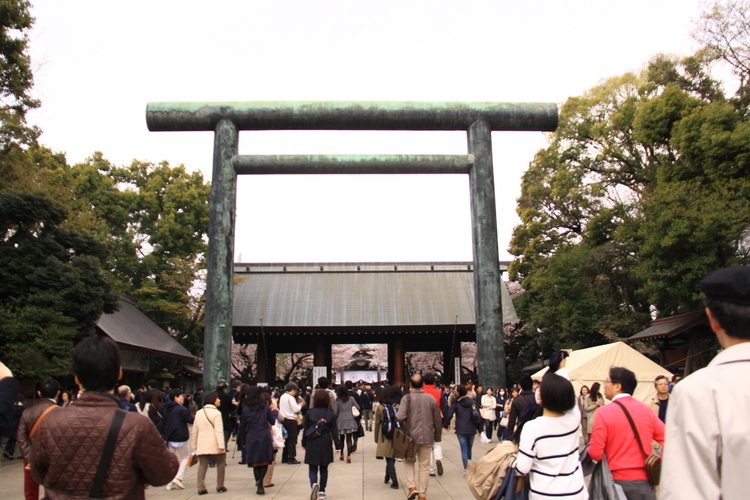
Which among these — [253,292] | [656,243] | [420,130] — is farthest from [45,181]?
[656,243]

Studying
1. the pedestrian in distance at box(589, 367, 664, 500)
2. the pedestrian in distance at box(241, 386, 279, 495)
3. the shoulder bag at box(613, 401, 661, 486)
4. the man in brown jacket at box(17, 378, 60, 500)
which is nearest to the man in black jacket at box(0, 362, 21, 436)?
the man in brown jacket at box(17, 378, 60, 500)

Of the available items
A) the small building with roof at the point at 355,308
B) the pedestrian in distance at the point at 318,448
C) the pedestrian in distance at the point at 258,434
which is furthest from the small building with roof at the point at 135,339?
the pedestrian in distance at the point at 318,448

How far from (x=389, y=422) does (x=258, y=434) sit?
A: 69.6 inches

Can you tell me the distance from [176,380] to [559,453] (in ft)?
99.2

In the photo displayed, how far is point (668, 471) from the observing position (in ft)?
5.84

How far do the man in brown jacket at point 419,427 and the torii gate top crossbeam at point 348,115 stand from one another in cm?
613

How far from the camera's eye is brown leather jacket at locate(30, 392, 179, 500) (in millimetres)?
2652

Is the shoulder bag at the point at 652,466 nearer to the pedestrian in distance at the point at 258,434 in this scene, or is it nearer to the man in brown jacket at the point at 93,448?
the man in brown jacket at the point at 93,448

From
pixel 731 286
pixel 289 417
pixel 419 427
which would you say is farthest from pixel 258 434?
pixel 731 286

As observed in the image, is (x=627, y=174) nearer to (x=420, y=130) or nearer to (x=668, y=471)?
(x=420, y=130)

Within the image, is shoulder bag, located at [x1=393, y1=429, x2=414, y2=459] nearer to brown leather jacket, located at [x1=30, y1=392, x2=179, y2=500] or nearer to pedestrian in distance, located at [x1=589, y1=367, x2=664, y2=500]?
pedestrian in distance, located at [x1=589, y1=367, x2=664, y2=500]

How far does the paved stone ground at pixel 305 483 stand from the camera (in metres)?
8.09

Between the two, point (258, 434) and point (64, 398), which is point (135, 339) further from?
point (258, 434)

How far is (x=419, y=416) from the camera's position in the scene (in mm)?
7836
